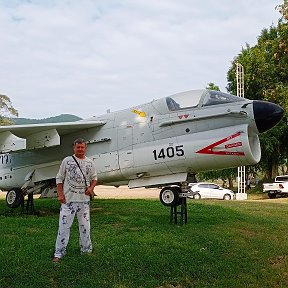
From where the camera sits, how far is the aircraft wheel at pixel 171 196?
425 inches

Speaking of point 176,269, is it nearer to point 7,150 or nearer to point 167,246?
point 167,246

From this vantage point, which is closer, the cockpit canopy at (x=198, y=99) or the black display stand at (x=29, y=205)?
the cockpit canopy at (x=198, y=99)

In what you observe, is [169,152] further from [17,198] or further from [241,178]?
[241,178]

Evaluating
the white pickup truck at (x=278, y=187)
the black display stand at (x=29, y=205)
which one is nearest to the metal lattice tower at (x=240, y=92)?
the white pickup truck at (x=278, y=187)

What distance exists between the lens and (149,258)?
704 centimetres

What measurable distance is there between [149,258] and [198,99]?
514 cm

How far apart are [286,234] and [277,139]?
31269 millimetres

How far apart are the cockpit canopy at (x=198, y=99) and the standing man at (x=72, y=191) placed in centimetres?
473

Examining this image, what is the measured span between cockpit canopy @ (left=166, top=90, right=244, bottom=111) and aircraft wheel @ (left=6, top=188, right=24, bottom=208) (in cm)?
566

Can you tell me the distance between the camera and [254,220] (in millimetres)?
12406

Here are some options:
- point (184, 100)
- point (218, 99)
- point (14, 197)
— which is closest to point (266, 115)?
point (218, 99)

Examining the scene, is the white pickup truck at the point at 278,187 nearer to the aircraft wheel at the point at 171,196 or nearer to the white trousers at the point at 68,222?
the aircraft wheel at the point at 171,196

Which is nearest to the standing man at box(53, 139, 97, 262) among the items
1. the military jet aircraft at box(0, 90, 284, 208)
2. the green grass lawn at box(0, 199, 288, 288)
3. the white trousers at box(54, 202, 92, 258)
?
the white trousers at box(54, 202, 92, 258)

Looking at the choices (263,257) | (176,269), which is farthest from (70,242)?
(263,257)
